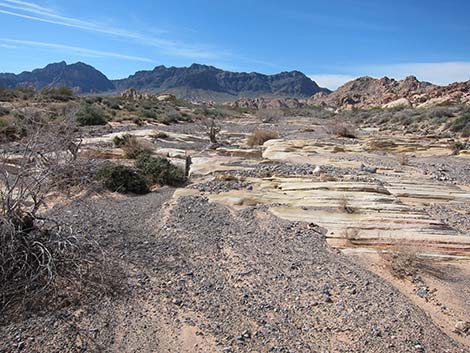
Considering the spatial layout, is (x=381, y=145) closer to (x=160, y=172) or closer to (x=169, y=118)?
(x=160, y=172)

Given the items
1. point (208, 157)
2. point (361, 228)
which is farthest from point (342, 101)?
point (361, 228)

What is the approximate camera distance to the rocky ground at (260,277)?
431 cm

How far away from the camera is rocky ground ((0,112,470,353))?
431 cm

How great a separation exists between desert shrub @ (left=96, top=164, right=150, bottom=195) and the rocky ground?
0.53m

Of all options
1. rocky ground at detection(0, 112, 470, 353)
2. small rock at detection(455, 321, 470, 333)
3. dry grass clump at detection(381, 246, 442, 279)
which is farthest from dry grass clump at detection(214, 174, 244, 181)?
small rock at detection(455, 321, 470, 333)

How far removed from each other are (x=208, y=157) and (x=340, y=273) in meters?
10.0

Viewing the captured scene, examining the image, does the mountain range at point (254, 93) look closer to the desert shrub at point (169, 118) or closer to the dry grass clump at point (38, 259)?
the desert shrub at point (169, 118)

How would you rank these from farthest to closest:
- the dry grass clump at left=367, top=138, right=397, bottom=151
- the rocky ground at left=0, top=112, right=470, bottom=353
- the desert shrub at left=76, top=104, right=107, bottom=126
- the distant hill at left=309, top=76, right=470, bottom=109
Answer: the distant hill at left=309, top=76, right=470, bottom=109
the desert shrub at left=76, top=104, right=107, bottom=126
the dry grass clump at left=367, top=138, right=397, bottom=151
the rocky ground at left=0, top=112, right=470, bottom=353

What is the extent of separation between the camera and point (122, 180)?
10.3m

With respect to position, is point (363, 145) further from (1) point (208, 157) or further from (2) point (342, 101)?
(2) point (342, 101)

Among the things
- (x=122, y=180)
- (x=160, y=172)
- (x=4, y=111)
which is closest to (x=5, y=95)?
(x=4, y=111)

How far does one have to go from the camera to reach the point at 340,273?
5.88 metres

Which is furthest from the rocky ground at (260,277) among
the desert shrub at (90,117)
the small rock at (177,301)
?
the desert shrub at (90,117)

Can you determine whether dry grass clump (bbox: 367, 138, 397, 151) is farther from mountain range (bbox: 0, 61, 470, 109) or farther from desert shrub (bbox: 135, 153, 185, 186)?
mountain range (bbox: 0, 61, 470, 109)
